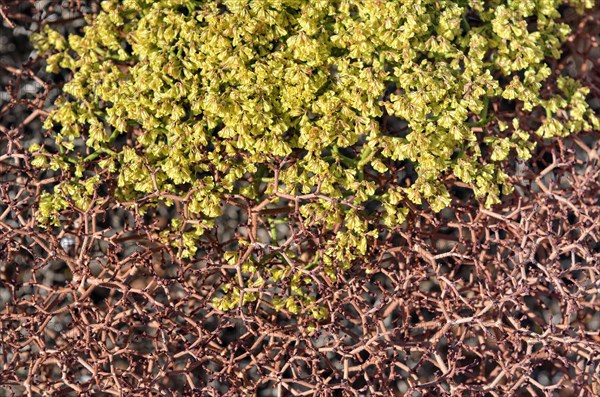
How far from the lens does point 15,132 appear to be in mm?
1790

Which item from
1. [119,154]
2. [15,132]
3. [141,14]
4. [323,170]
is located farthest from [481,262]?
[15,132]

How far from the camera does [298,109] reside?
1684 mm

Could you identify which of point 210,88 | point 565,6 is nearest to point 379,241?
point 210,88

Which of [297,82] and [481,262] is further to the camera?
[481,262]

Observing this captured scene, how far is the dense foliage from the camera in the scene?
1.67 metres

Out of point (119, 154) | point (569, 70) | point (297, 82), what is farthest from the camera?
point (569, 70)

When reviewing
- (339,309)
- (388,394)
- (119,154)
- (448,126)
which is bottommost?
(388,394)

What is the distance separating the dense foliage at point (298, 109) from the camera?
5.47 ft

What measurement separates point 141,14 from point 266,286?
0.81m

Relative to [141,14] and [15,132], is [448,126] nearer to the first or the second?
[141,14]

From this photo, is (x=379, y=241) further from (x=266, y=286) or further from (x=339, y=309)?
(x=266, y=286)

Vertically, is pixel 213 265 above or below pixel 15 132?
below

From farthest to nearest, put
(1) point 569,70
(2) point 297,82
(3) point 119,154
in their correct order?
(1) point 569,70
(3) point 119,154
(2) point 297,82

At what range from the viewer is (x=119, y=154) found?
177 centimetres
